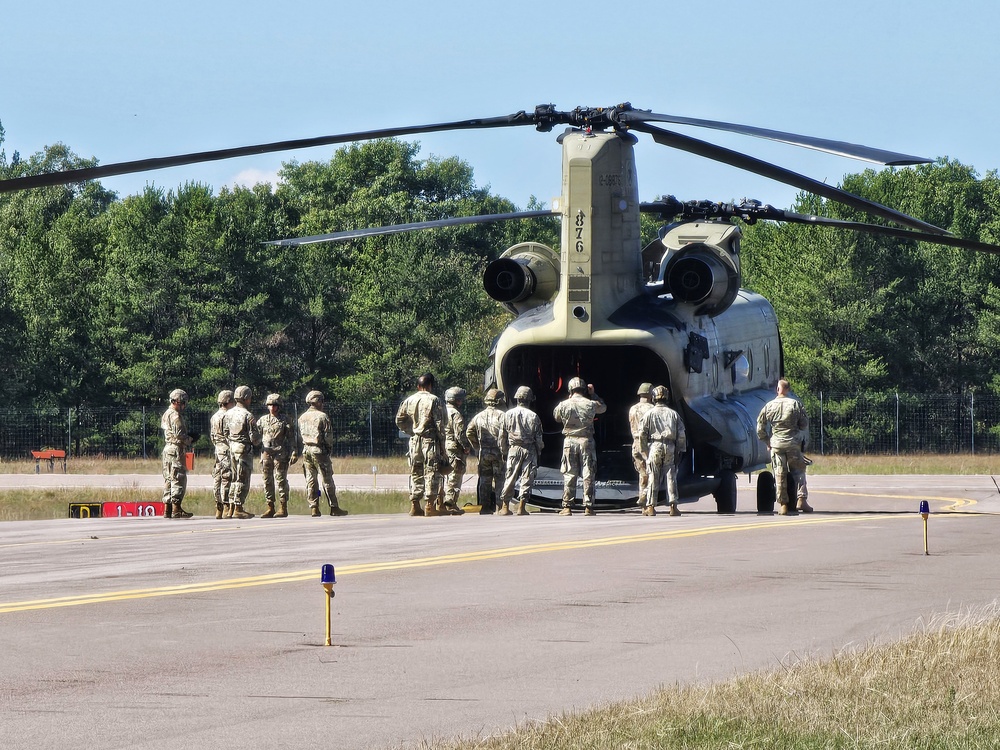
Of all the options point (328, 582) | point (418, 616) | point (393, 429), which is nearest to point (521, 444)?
point (418, 616)

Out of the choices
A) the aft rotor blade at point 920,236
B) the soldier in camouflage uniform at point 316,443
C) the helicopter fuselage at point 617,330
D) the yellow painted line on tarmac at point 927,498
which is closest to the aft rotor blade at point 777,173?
the aft rotor blade at point 920,236

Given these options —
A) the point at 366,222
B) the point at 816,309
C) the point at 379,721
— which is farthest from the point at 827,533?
the point at 366,222

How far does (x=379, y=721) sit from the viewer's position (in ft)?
25.8

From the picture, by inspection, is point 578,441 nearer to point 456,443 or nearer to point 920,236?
point 456,443

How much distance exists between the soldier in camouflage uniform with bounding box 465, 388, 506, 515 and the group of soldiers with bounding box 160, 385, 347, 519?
228 centimetres

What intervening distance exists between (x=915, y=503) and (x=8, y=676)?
2419 centimetres

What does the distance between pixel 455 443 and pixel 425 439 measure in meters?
0.54

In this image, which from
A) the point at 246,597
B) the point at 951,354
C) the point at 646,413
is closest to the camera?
the point at 246,597

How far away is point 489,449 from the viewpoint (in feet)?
75.2

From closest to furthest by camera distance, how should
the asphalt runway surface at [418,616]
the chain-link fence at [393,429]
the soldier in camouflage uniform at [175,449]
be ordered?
the asphalt runway surface at [418,616] → the soldier in camouflage uniform at [175,449] → the chain-link fence at [393,429]

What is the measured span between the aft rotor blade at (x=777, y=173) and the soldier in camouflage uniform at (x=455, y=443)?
5329 mm

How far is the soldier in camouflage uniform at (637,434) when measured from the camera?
22156mm

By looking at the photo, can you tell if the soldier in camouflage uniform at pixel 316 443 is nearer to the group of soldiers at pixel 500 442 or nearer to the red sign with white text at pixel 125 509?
the group of soldiers at pixel 500 442

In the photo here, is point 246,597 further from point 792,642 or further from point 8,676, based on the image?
point 792,642
